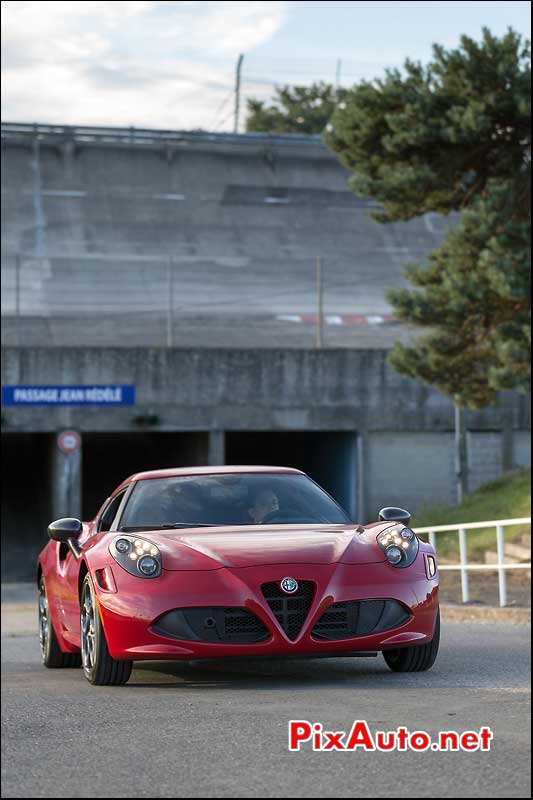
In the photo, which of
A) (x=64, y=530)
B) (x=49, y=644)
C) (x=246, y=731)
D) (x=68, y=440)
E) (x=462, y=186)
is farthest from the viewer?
(x=68, y=440)

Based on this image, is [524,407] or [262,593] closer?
[262,593]

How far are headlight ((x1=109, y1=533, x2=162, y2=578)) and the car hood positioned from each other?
0.04 meters

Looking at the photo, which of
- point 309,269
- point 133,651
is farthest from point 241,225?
point 133,651

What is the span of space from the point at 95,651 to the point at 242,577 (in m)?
0.54

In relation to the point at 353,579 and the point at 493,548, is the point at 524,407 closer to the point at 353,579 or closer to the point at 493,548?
the point at 493,548

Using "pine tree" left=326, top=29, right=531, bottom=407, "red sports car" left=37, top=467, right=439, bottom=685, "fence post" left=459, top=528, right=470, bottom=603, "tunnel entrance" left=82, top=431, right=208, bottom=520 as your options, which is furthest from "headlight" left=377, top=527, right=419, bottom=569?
"tunnel entrance" left=82, top=431, right=208, bottom=520

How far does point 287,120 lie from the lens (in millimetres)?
89750

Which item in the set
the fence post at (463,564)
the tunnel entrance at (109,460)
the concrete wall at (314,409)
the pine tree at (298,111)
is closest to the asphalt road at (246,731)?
the concrete wall at (314,409)

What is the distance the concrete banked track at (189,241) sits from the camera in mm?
43031

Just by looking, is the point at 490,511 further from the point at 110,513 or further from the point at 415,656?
the point at 415,656

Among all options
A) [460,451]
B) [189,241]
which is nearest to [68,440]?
[460,451]

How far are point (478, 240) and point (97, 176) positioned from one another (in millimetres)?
44983

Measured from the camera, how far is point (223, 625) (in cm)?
296

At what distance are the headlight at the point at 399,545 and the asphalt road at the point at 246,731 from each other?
266mm
